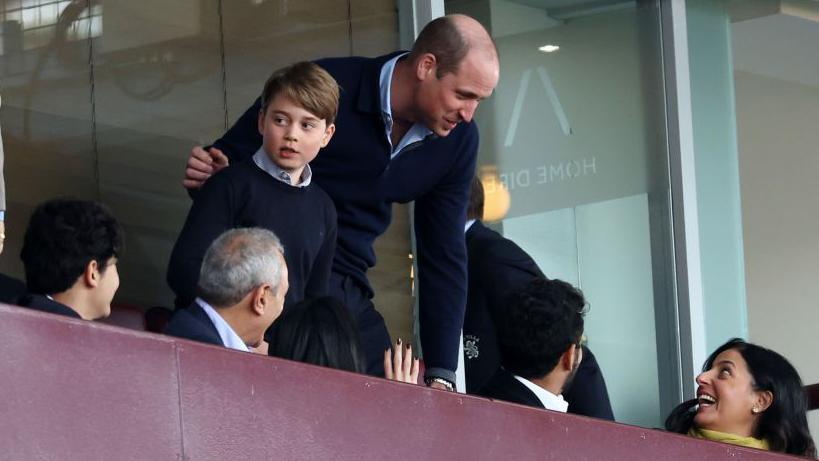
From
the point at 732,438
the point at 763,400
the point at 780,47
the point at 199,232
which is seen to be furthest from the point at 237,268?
the point at 780,47

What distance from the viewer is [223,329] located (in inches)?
158

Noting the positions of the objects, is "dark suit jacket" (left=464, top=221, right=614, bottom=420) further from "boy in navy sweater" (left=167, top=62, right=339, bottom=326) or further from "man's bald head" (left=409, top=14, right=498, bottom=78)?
"boy in navy sweater" (left=167, top=62, right=339, bottom=326)

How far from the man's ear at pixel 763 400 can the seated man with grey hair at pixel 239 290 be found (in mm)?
1477

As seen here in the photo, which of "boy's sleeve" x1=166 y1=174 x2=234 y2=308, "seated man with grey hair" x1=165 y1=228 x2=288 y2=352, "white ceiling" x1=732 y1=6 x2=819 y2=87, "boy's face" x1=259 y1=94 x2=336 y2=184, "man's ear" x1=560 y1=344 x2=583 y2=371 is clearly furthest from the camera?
"white ceiling" x1=732 y1=6 x2=819 y2=87

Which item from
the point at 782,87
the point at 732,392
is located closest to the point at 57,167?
the point at 732,392

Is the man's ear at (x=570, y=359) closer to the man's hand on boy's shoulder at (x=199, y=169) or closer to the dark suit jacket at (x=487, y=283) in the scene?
the man's hand on boy's shoulder at (x=199, y=169)

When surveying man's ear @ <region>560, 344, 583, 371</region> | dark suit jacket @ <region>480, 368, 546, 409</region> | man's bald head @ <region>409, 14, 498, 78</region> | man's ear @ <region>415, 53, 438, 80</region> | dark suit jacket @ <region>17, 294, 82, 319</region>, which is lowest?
dark suit jacket @ <region>480, 368, 546, 409</region>

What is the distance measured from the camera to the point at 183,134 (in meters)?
6.49

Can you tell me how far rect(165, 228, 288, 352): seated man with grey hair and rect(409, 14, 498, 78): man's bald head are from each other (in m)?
0.97

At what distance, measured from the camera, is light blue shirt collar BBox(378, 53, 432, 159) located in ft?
15.9

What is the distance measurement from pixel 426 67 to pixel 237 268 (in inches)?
41.0

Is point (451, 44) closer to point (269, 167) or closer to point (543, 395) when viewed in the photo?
point (269, 167)

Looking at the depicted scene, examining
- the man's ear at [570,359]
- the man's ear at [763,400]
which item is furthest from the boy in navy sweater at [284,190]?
the man's ear at [763,400]

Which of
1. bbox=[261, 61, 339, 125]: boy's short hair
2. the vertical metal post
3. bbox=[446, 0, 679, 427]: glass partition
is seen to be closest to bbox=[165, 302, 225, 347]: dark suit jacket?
bbox=[261, 61, 339, 125]: boy's short hair
